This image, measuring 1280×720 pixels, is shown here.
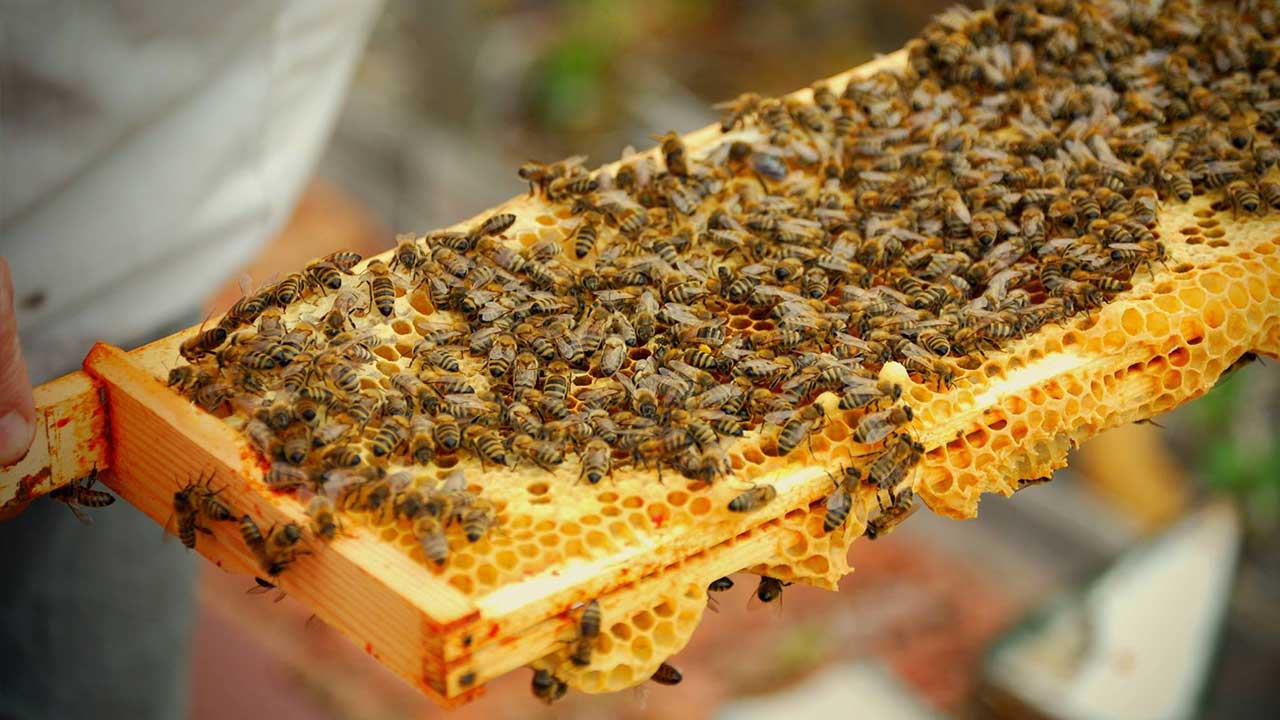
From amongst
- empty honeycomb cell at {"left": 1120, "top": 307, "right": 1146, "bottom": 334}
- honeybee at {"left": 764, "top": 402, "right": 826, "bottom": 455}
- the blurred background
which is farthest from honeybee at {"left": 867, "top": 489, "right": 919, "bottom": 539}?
the blurred background

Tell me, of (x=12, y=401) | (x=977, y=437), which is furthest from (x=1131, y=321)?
(x=12, y=401)

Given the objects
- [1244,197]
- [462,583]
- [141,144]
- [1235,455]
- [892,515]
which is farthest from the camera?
[1235,455]

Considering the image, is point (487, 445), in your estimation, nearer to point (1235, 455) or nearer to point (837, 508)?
point (837, 508)

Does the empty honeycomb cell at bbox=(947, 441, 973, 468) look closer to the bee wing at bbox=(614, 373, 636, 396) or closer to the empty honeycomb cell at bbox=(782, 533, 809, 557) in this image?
the empty honeycomb cell at bbox=(782, 533, 809, 557)

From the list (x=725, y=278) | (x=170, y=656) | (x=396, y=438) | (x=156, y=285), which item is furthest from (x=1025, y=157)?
(x=170, y=656)

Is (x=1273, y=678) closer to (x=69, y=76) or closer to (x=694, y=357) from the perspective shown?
(x=694, y=357)

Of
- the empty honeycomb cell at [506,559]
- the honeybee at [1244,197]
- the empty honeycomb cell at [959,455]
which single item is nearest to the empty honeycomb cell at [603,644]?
the empty honeycomb cell at [506,559]
